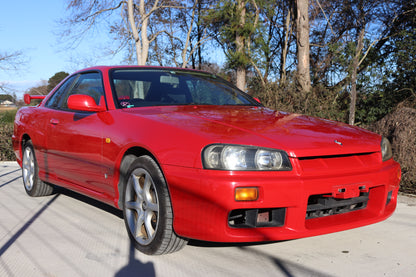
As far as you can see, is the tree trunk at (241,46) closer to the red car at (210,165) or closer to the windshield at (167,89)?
the windshield at (167,89)

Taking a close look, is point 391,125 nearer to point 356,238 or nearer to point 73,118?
Result: point 356,238

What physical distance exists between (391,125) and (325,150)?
10.6ft

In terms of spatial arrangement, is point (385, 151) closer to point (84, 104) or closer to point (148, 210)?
point (148, 210)

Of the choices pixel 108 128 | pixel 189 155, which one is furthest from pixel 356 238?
pixel 108 128

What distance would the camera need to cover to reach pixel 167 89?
155 inches

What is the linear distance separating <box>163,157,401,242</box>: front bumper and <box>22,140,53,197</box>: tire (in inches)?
109

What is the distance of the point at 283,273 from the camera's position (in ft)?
8.75

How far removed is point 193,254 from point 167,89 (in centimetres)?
159

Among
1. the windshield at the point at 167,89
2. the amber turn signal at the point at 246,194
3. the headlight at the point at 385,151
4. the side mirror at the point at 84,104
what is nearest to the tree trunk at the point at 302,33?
the windshield at the point at 167,89

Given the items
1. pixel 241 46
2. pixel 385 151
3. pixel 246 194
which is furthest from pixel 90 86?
pixel 241 46

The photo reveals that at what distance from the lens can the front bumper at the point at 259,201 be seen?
2.51m

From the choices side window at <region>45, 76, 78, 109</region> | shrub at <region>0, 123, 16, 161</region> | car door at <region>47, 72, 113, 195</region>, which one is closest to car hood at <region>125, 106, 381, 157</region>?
car door at <region>47, 72, 113, 195</region>

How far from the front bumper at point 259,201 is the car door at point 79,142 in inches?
40.5

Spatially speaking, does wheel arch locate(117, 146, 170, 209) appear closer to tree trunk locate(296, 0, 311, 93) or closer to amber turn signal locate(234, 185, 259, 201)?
amber turn signal locate(234, 185, 259, 201)
